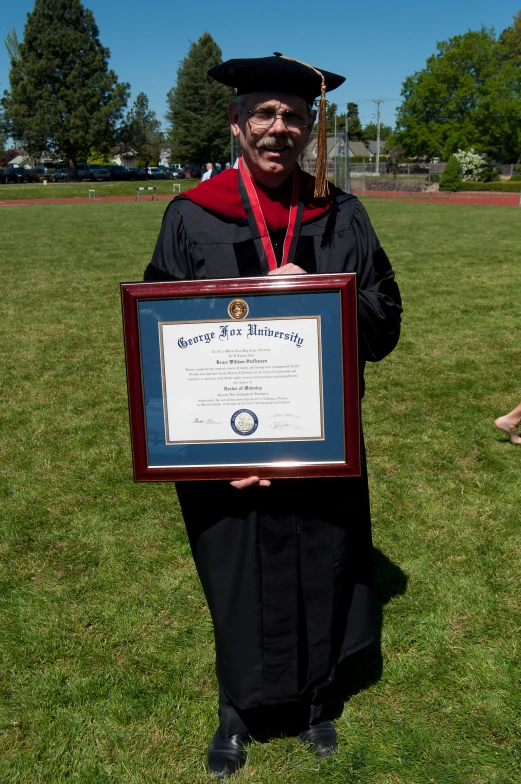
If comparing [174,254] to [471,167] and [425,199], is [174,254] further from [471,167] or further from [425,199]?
[471,167]

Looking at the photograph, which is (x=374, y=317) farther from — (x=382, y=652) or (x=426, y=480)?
(x=426, y=480)

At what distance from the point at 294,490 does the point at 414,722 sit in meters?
1.13

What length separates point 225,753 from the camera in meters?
2.54

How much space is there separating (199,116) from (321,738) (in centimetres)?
7077

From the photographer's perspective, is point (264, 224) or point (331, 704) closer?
point (264, 224)

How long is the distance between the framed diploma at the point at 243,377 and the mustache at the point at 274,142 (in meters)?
0.45

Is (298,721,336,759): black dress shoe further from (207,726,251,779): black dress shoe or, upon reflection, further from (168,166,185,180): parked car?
(168,166,185,180): parked car

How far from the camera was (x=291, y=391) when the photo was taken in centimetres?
202

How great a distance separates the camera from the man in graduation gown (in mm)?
2127

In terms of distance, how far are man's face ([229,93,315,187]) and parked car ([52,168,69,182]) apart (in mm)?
61399
